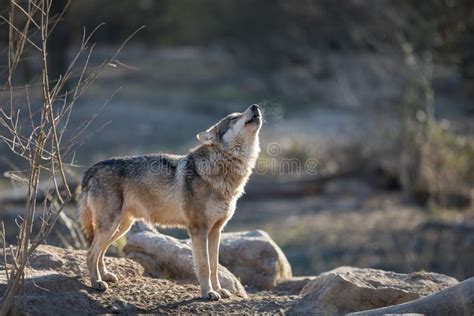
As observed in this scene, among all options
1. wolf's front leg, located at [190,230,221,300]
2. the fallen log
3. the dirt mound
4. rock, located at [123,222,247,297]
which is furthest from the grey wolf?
the fallen log

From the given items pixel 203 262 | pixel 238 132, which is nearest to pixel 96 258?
pixel 203 262

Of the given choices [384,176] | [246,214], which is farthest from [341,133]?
[246,214]

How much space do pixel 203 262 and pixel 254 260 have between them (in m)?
1.92

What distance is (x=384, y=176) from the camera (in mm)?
19969

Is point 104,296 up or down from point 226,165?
down

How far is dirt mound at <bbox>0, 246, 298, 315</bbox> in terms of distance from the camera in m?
7.99

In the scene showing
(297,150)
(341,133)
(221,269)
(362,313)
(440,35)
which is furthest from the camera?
(341,133)

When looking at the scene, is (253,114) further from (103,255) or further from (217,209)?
(103,255)

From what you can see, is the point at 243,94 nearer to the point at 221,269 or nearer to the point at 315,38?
the point at 315,38

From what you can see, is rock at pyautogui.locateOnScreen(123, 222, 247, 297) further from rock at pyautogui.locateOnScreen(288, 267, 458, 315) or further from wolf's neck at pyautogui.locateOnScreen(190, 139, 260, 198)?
rock at pyautogui.locateOnScreen(288, 267, 458, 315)

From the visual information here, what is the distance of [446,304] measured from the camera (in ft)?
24.2

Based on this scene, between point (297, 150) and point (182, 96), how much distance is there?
1165 cm

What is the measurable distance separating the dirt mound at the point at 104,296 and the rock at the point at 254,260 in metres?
1.31

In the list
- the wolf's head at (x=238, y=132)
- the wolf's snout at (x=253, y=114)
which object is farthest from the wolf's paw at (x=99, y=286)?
the wolf's snout at (x=253, y=114)
